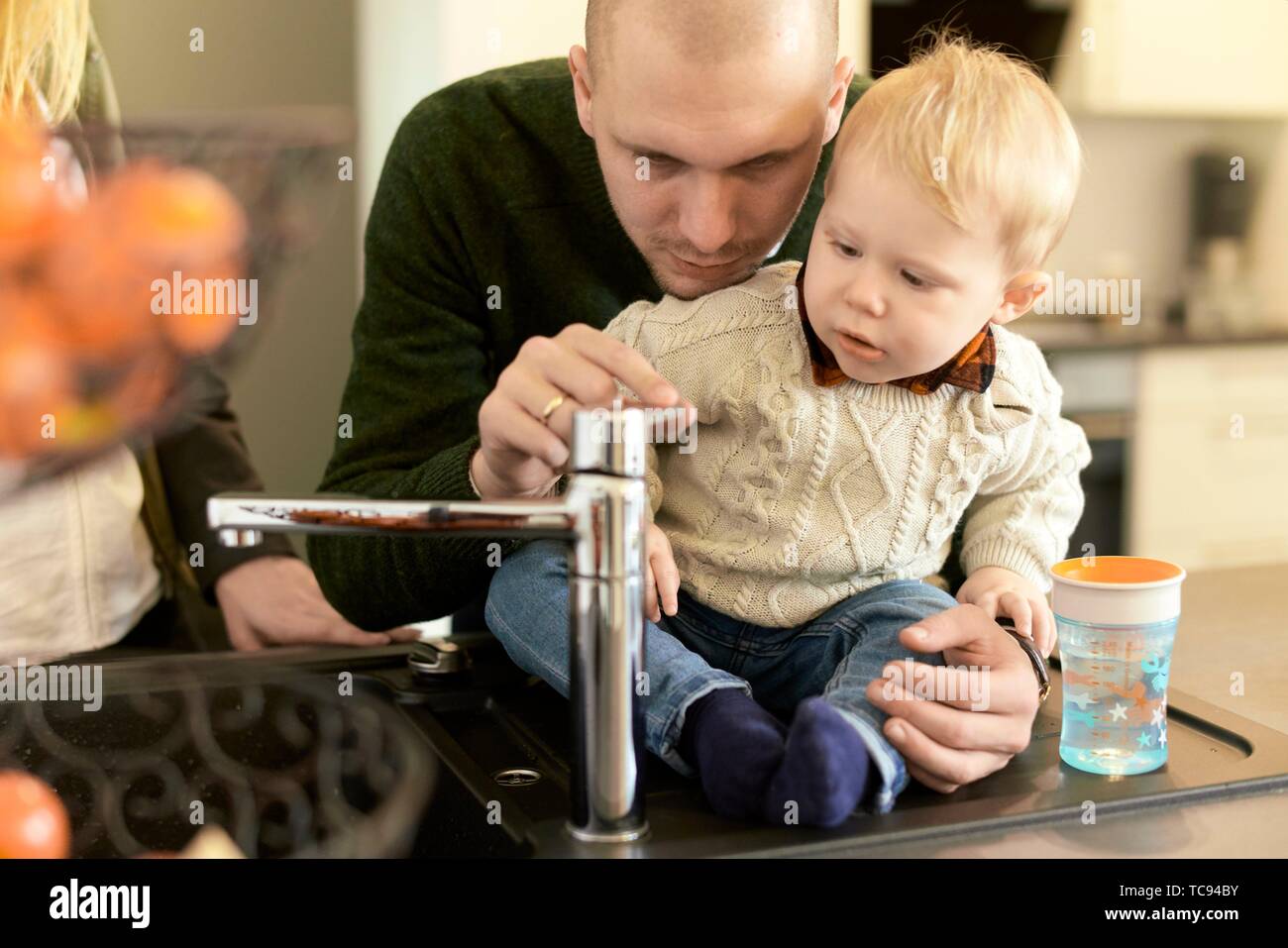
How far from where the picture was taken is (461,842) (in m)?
0.72

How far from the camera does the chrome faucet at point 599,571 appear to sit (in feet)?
2.04

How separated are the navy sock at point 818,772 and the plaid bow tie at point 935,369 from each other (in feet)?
0.81

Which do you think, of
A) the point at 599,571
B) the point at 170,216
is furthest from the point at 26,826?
the point at 170,216

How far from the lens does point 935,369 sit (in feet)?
2.82

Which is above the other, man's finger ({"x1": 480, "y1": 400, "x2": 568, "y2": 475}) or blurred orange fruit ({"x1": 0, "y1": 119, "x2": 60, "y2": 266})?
blurred orange fruit ({"x1": 0, "y1": 119, "x2": 60, "y2": 266})

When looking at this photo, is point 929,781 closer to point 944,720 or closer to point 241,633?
point 944,720

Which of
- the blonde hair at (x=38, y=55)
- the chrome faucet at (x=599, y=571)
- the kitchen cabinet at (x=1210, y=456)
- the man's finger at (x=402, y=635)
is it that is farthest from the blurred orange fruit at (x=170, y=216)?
the kitchen cabinet at (x=1210, y=456)

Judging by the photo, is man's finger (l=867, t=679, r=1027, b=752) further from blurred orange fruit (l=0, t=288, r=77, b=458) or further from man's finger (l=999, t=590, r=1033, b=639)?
blurred orange fruit (l=0, t=288, r=77, b=458)

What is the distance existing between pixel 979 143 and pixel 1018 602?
29cm

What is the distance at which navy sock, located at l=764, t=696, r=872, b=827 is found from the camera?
653 mm

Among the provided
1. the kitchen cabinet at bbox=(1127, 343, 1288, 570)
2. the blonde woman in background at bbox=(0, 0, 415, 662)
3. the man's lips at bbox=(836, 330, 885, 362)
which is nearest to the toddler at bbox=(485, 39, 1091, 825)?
the man's lips at bbox=(836, 330, 885, 362)

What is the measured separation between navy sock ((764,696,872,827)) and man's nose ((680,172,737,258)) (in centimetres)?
33
